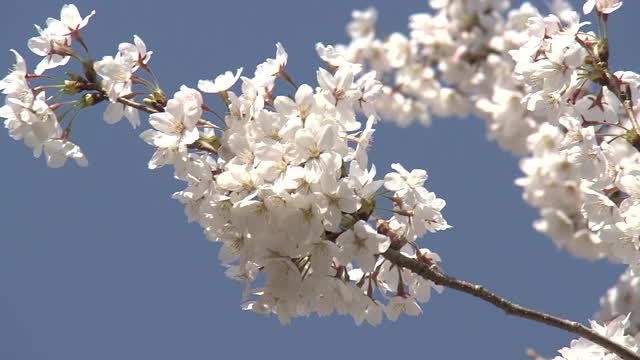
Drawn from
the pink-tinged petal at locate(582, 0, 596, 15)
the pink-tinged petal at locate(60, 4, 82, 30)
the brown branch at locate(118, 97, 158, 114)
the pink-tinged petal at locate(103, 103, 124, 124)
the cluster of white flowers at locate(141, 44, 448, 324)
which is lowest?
the cluster of white flowers at locate(141, 44, 448, 324)

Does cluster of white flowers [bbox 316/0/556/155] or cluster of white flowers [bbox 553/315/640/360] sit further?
cluster of white flowers [bbox 316/0/556/155]

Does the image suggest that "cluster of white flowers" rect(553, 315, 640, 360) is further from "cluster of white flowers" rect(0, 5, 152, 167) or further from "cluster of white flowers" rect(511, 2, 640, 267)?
"cluster of white flowers" rect(0, 5, 152, 167)

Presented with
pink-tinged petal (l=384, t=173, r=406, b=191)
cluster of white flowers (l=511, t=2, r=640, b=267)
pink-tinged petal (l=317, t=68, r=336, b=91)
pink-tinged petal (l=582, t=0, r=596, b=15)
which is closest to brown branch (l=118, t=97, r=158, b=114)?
pink-tinged petal (l=317, t=68, r=336, b=91)

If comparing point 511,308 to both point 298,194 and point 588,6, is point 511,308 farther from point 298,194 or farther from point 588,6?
point 588,6

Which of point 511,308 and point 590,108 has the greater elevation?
point 590,108

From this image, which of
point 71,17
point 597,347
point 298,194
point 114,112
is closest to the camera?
point 298,194

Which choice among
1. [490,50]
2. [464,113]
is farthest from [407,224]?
[464,113]

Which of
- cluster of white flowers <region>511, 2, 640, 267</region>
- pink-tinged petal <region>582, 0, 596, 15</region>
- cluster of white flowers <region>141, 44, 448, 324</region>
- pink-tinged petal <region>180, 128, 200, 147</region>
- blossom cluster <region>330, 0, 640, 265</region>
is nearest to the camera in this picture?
cluster of white flowers <region>141, 44, 448, 324</region>

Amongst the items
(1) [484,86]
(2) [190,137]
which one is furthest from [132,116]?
(1) [484,86]
